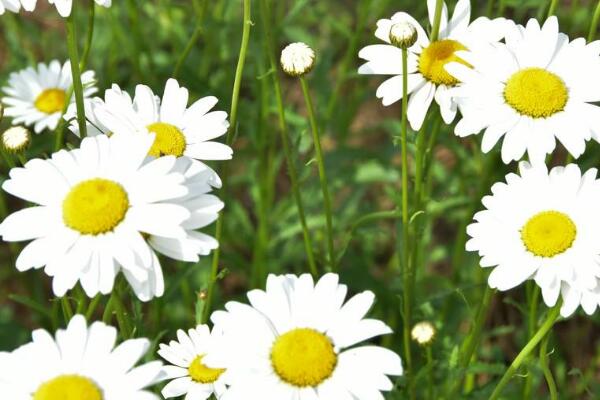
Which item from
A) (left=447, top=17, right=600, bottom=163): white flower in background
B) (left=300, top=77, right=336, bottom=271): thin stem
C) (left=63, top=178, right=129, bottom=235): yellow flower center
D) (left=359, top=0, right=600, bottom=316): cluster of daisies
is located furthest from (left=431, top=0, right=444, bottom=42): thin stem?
(left=63, top=178, right=129, bottom=235): yellow flower center

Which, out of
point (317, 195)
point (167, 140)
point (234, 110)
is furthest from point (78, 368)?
point (317, 195)

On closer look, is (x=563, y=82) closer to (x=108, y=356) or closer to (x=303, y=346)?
(x=303, y=346)

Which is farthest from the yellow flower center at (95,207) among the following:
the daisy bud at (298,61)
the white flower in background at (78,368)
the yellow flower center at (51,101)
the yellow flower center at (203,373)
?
the yellow flower center at (51,101)

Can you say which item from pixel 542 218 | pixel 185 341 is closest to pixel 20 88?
pixel 185 341

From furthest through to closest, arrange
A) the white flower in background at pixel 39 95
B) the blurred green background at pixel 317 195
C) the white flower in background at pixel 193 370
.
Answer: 1. the blurred green background at pixel 317 195
2. the white flower in background at pixel 39 95
3. the white flower in background at pixel 193 370

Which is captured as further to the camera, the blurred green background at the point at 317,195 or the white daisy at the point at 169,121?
the blurred green background at the point at 317,195

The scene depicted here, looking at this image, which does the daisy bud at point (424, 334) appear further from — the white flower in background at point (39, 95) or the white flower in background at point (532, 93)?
the white flower in background at point (39, 95)
